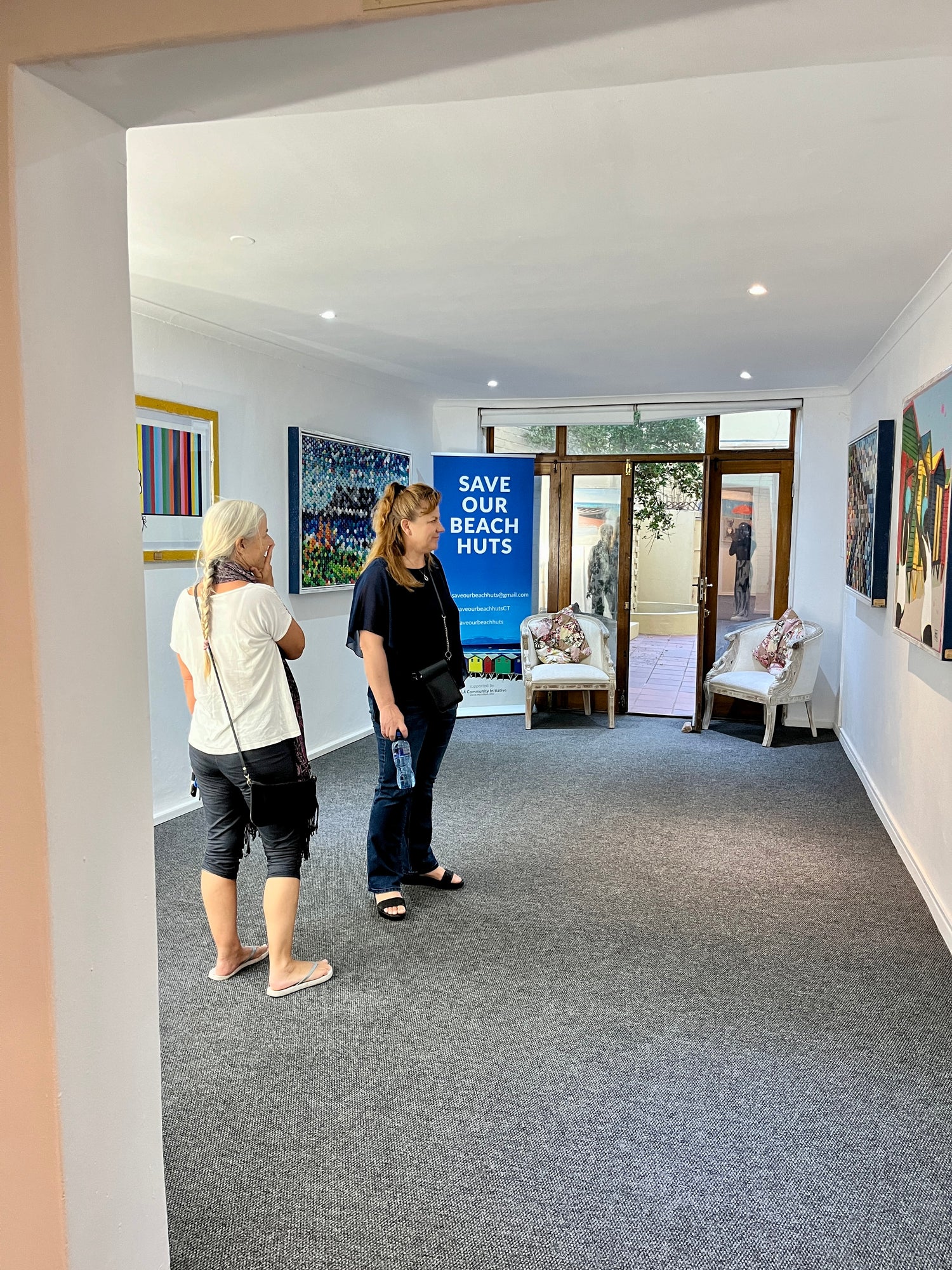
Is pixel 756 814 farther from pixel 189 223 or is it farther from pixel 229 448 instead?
pixel 189 223

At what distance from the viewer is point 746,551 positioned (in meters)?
7.46

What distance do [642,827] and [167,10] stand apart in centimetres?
404

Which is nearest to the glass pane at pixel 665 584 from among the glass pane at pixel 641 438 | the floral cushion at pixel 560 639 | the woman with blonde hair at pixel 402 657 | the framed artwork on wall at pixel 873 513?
the glass pane at pixel 641 438

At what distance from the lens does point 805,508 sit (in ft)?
23.2

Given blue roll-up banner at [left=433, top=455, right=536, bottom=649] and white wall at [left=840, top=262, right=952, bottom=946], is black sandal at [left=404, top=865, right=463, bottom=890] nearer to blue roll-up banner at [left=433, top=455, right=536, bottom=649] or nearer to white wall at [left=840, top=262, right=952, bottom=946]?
white wall at [left=840, top=262, right=952, bottom=946]

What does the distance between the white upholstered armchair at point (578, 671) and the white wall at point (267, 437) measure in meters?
1.24

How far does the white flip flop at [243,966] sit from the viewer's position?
305 cm

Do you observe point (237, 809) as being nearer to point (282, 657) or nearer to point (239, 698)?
point (239, 698)

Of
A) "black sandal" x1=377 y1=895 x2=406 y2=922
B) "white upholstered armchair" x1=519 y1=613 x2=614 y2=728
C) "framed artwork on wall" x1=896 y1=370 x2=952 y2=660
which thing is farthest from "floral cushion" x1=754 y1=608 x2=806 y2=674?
"black sandal" x1=377 y1=895 x2=406 y2=922

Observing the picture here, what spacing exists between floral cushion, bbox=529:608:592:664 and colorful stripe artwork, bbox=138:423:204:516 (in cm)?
314

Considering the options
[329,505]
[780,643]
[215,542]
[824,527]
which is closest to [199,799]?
[215,542]

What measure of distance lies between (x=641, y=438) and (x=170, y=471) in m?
4.18

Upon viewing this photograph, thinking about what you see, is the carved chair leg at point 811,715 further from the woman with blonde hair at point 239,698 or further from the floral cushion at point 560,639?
the woman with blonde hair at point 239,698

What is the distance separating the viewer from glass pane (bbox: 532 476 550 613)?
7.95m
